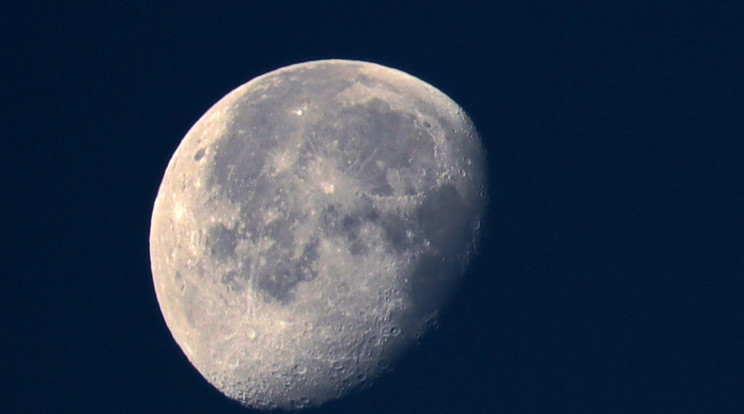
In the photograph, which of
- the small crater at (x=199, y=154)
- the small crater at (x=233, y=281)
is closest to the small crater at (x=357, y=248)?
the small crater at (x=233, y=281)

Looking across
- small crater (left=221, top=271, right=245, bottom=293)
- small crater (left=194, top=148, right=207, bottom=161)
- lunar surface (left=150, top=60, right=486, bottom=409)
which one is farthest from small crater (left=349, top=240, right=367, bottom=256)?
small crater (left=194, top=148, right=207, bottom=161)

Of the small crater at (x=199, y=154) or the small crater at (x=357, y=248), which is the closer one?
the small crater at (x=357, y=248)

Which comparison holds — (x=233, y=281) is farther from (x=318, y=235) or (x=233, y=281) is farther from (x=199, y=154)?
(x=199, y=154)

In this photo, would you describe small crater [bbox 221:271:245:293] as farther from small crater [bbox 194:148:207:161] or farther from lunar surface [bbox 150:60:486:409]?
small crater [bbox 194:148:207:161]

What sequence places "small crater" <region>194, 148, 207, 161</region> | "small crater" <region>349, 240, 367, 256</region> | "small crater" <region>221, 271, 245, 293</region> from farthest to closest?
"small crater" <region>194, 148, 207, 161</region>, "small crater" <region>221, 271, 245, 293</region>, "small crater" <region>349, 240, 367, 256</region>

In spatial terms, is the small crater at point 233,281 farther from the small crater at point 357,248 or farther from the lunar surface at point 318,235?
the small crater at point 357,248

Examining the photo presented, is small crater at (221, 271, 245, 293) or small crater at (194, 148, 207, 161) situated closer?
small crater at (221, 271, 245, 293)

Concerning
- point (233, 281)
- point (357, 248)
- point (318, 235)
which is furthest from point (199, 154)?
point (357, 248)

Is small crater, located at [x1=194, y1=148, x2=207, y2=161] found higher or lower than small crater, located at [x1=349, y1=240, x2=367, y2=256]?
higher
